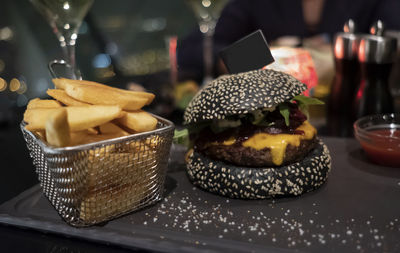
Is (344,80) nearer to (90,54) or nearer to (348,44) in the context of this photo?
(348,44)

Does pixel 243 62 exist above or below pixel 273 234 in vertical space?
above

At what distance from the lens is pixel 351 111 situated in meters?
2.37

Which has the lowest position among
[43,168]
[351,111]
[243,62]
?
[351,111]

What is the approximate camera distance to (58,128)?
3.37ft

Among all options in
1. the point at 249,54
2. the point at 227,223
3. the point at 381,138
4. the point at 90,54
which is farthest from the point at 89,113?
the point at 90,54

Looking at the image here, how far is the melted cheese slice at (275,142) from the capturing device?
1.42 meters

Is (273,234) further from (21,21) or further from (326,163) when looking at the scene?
(21,21)

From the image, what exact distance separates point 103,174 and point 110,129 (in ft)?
0.45

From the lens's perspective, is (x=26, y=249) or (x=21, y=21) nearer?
(x=26, y=249)

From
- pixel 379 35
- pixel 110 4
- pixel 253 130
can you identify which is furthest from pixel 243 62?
pixel 110 4

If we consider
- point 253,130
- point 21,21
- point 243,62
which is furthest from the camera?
point 21,21

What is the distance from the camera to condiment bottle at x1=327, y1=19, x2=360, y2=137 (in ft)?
7.42

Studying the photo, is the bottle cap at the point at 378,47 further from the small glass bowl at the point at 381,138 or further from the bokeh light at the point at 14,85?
the bokeh light at the point at 14,85

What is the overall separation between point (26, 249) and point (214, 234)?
538 millimetres
